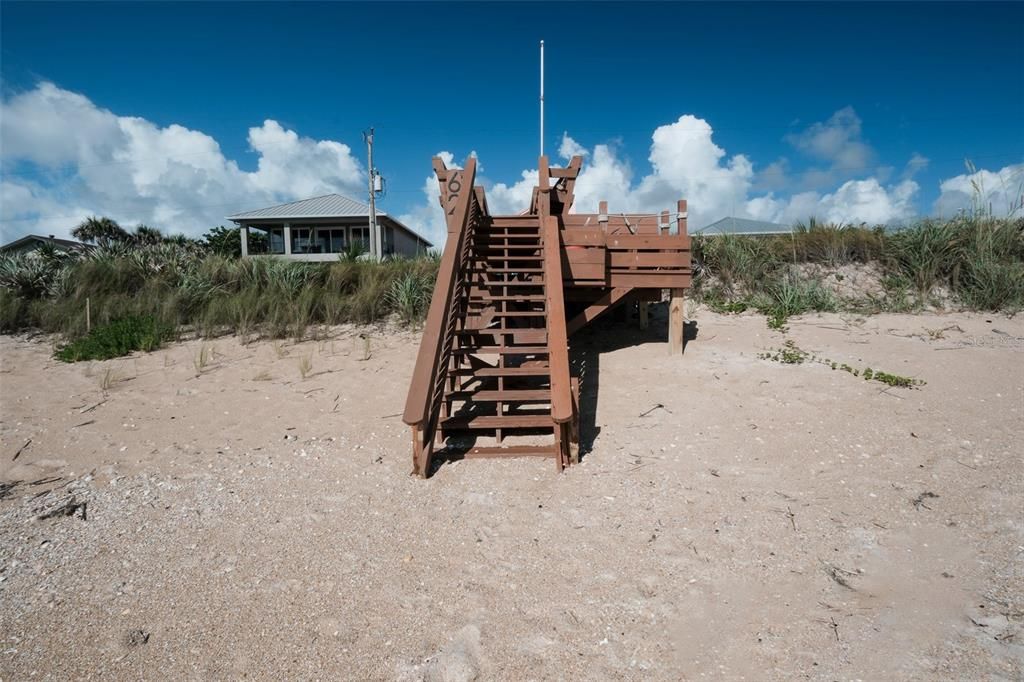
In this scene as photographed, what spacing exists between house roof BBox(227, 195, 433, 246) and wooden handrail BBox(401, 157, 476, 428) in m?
22.0

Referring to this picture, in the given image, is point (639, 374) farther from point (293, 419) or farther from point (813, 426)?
point (293, 419)

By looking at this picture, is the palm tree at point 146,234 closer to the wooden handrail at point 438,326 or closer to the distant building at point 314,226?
the distant building at point 314,226

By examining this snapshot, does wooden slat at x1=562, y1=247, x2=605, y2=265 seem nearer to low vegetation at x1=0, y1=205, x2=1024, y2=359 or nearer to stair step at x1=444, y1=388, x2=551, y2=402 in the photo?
stair step at x1=444, y1=388, x2=551, y2=402

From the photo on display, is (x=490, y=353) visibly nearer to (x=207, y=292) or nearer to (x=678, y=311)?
(x=678, y=311)

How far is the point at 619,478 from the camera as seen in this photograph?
13.2 feet

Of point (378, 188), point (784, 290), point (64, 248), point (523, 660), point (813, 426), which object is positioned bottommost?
point (523, 660)

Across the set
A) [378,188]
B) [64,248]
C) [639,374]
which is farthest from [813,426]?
[378,188]

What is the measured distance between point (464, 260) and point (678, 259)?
300cm

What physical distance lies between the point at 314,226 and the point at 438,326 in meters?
26.4

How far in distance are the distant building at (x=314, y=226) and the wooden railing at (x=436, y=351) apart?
869 inches

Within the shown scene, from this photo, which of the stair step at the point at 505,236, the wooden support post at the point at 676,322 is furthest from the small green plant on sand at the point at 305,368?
the wooden support post at the point at 676,322

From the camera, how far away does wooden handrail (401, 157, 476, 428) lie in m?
3.95

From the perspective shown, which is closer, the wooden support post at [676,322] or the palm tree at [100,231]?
the wooden support post at [676,322]

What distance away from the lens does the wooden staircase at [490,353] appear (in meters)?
4.21
